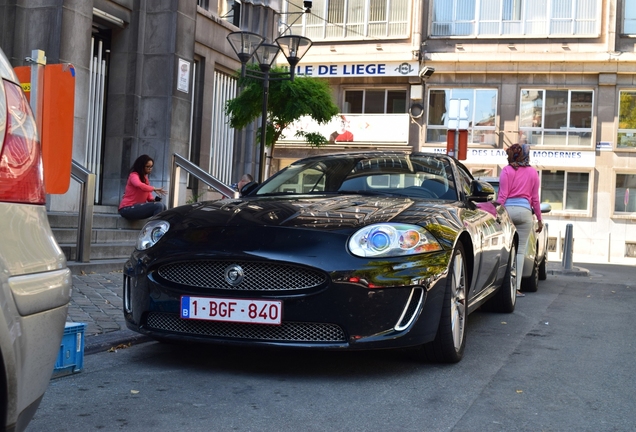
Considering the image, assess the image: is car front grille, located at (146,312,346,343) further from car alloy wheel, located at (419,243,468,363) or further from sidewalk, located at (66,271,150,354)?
sidewalk, located at (66,271,150,354)

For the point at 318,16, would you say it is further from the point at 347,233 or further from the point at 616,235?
the point at 347,233

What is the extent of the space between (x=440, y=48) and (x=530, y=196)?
25077 millimetres

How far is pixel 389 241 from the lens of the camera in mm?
4496

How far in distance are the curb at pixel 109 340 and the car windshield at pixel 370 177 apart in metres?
1.36

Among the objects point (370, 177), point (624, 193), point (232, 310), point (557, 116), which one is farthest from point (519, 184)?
point (557, 116)

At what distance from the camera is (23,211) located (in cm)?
246

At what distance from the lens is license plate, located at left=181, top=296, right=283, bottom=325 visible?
171 inches

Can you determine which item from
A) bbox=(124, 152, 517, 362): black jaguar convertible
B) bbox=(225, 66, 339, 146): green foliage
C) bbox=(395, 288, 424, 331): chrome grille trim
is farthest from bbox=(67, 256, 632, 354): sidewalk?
bbox=(225, 66, 339, 146): green foliage

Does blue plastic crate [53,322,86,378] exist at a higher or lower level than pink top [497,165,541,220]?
lower

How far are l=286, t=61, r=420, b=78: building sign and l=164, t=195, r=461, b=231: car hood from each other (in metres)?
28.2

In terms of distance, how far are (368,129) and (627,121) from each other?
32.3 feet

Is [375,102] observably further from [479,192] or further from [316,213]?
[316,213]

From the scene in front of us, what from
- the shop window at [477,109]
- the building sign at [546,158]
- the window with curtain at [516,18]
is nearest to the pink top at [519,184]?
the building sign at [546,158]

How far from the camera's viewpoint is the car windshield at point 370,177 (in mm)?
5859
